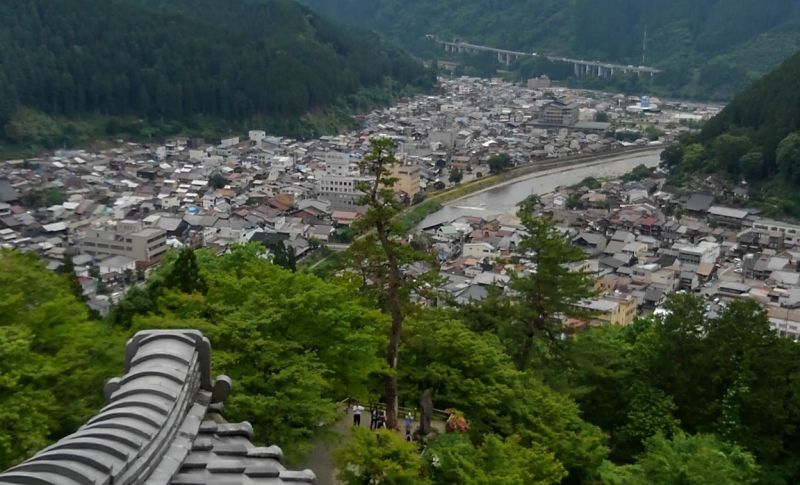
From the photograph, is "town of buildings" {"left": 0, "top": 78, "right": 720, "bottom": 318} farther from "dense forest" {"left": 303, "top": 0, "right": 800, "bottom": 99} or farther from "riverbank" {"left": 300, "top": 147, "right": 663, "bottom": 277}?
"dense forest" {"left": 303, "top": 0, "right": 800, "bottom": 99}

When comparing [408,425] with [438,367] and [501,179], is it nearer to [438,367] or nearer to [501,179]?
[438,367]

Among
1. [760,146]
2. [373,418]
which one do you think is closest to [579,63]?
[760,146]

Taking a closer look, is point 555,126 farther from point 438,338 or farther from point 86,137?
point 438,338

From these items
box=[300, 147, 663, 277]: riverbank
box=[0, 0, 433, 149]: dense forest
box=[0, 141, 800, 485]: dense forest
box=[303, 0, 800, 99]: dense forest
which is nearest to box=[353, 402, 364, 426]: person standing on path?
box=[0, 141, 800, 485]: dense forest

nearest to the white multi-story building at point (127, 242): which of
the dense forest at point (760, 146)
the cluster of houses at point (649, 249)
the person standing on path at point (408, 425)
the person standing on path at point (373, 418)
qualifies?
the cluster of houses at point (649, 249)

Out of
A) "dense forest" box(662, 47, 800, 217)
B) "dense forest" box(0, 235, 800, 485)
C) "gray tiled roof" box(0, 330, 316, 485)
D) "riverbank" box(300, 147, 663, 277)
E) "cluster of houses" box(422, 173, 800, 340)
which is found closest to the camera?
"gray tiled roof" box(0, 330, 316, 485)

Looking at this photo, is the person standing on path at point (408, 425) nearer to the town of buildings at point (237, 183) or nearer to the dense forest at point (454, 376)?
the dense forest at point (454, 376)
